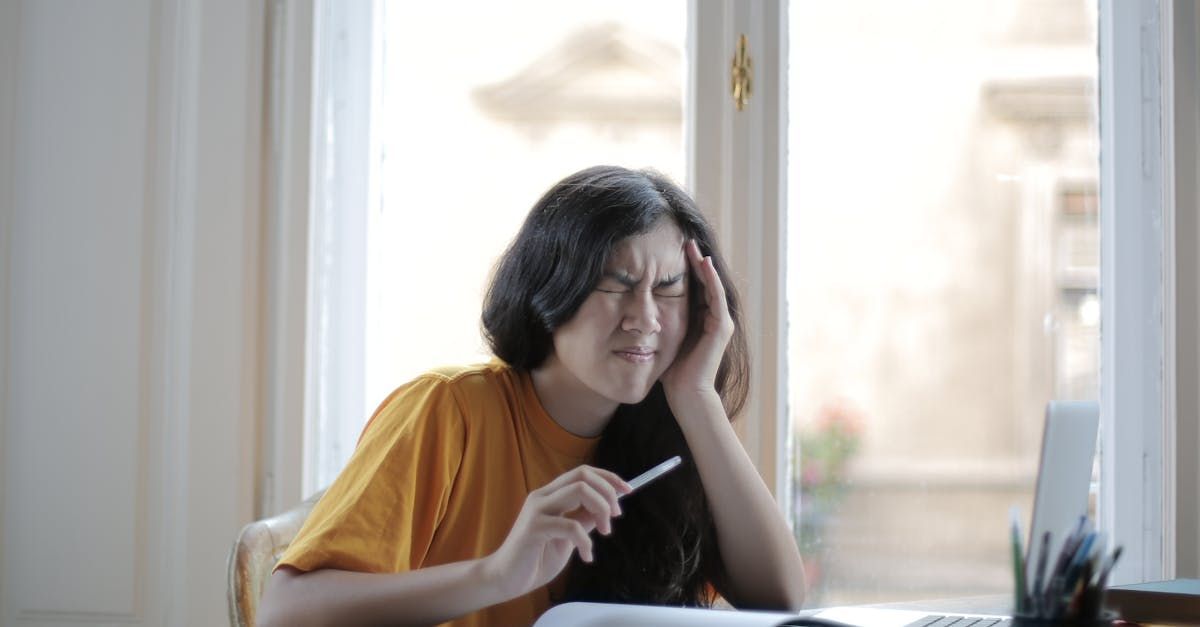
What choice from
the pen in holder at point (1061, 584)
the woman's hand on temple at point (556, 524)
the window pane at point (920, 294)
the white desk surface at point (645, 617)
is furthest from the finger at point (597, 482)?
the window pane at point (920, 294)

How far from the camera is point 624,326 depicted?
123 centimetres

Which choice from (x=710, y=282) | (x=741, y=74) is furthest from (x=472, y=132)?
(x=710, y=282)

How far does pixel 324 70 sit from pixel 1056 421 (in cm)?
172

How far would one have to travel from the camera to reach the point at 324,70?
2.17 metres

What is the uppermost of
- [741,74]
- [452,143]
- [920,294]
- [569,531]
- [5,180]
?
[741,74]

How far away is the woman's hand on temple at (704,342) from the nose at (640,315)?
0.37ft

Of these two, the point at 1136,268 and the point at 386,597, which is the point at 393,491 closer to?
the point at 386,597

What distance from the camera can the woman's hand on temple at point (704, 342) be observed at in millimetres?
1334

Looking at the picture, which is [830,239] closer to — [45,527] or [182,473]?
[182,473]

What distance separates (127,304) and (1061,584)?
180 centimetres

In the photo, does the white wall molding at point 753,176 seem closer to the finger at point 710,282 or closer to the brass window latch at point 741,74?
the brass window latch at point 741,74

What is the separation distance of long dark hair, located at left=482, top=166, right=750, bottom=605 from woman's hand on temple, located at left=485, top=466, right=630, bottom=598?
0.29 m

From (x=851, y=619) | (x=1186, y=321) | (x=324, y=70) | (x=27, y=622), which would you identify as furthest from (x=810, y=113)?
(x=27, y=622)

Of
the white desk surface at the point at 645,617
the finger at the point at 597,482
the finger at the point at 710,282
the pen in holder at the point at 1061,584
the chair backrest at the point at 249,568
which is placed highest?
the finger at the point at 710,282
